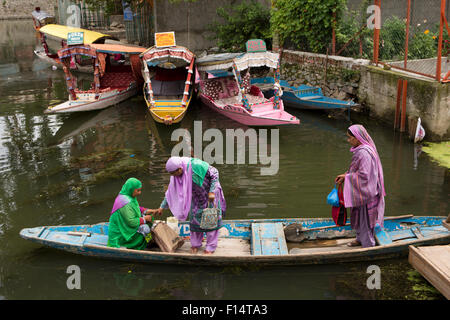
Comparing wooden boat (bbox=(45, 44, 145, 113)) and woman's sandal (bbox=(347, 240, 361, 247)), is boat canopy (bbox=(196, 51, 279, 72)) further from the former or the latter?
woman's sandal (bbox=(347, 240, 361, 247))

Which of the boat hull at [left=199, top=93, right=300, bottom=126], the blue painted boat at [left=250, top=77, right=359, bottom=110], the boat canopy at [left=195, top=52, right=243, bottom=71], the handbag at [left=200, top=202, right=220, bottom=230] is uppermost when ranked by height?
the boat canopy at [left=195, top=52, right=243, bottom=71]

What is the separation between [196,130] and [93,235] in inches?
277

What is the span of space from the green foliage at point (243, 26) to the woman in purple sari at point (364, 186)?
39.7 feet

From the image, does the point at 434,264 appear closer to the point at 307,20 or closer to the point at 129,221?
the point at 129,221

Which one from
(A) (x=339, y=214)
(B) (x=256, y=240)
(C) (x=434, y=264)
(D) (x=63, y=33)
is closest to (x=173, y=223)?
(B) (x=256, y=240)

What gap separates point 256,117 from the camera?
39.5 ft

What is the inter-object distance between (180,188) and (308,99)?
28.5 ft

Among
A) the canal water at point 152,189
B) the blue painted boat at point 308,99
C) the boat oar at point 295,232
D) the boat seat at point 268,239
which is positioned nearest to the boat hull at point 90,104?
the canal water at point 152,189

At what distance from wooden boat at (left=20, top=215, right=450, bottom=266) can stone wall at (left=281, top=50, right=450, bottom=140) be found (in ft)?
16.1

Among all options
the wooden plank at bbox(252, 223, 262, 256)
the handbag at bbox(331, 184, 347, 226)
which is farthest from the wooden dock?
the wooden plank at bbox(252, 223, 262, 256)

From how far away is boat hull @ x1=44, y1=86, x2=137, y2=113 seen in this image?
13.9m

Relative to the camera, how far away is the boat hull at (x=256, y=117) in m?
11.6

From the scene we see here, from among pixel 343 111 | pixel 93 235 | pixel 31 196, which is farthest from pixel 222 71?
pixel 93 235

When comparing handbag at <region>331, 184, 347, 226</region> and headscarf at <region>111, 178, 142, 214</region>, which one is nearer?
headscarf at <region>111, 178, 142, 214</region>
